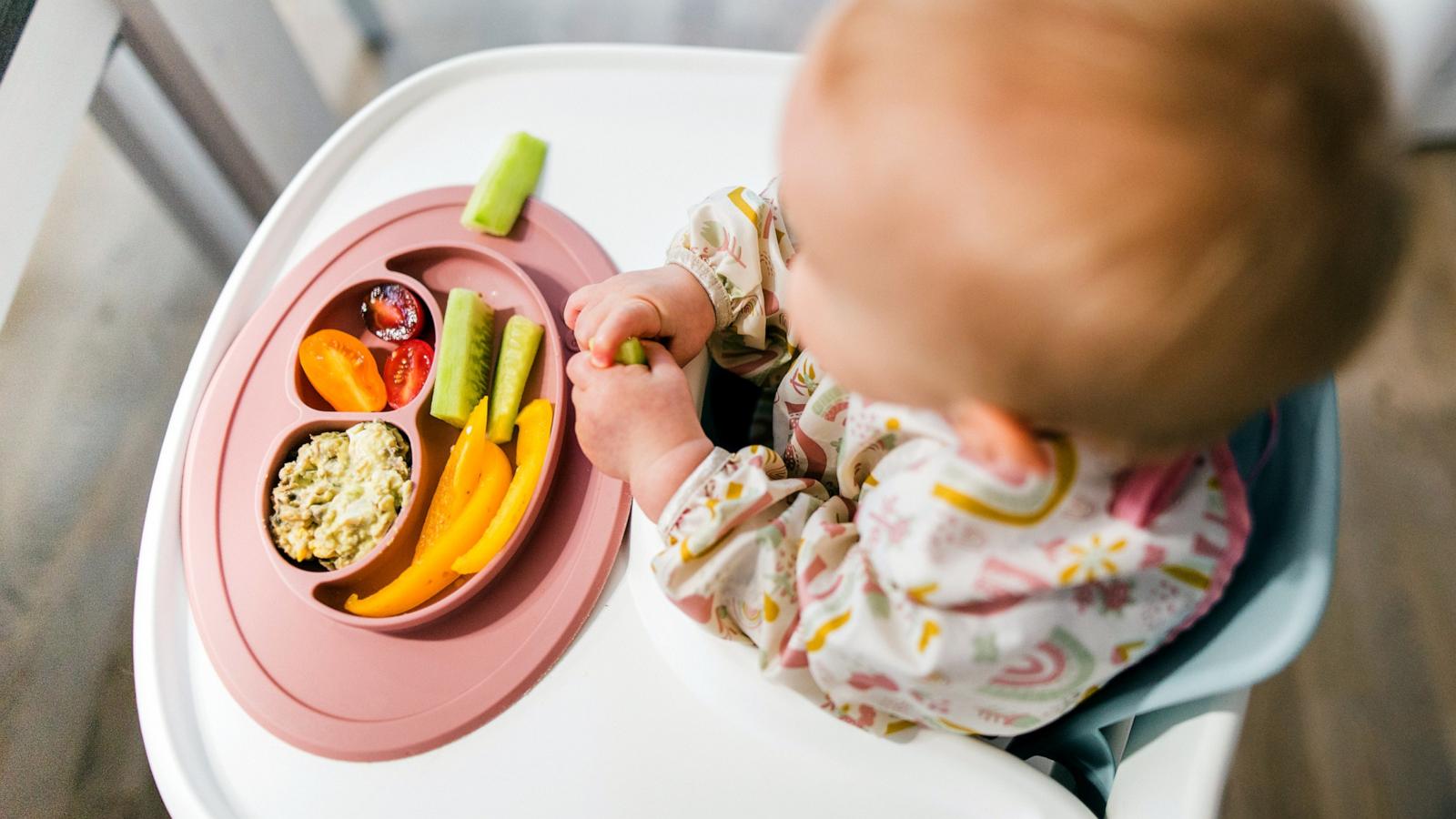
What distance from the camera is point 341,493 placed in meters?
0.56

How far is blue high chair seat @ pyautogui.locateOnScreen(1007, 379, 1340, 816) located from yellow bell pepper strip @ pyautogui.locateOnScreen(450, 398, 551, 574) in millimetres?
351

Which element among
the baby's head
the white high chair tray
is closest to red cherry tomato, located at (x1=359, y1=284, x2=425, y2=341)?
the white high chair tray

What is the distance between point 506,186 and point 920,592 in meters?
0.44

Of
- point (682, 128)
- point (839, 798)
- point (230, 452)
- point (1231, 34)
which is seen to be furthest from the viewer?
point (682, 128)

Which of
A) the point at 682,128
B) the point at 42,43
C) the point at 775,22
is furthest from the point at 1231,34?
the point at 775,22

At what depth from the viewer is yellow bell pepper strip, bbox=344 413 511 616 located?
0.53m

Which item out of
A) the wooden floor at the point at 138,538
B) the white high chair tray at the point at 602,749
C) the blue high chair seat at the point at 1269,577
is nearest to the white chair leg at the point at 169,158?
the wooden floor at the point at 138,538

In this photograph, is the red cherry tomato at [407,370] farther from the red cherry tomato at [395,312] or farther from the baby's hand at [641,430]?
the baby's hand at [641,430]

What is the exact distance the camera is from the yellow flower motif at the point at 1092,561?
40 cm

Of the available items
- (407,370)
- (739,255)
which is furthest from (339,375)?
(739,255)

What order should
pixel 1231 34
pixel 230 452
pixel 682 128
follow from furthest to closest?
1. pixel 682 128
2. pixel 230 452
3. pixel 1231 34

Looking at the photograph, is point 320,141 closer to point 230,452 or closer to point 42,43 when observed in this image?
point 42,43

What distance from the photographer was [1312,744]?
1.02 metres

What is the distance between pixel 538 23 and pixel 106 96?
2.65ft
